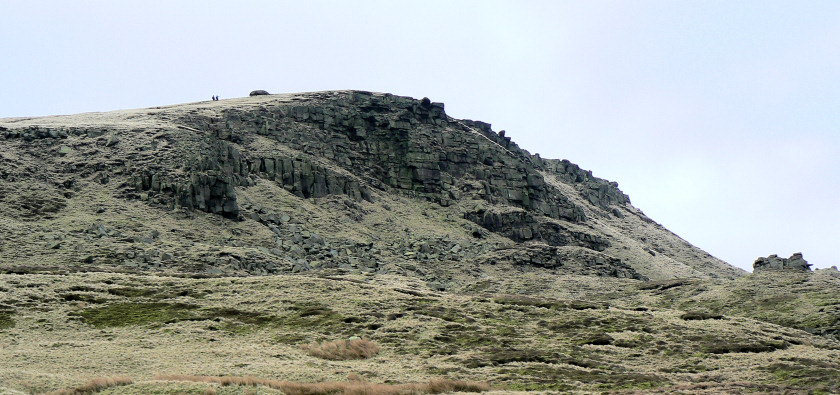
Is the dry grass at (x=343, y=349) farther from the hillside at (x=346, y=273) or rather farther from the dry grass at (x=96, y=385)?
the dry grass at (x=96, y=385)

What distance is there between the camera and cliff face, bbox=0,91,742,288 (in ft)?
246

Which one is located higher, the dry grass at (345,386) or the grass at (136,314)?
the dry grass at (345,386)

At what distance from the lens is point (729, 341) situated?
43.4m

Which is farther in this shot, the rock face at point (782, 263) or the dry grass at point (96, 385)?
the rock face at point (782, 263)

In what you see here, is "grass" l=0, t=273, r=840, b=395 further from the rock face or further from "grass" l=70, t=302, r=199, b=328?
the rock face

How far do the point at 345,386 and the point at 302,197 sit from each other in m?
73.3

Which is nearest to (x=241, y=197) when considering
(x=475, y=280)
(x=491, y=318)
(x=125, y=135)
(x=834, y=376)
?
(x=125, y=135)

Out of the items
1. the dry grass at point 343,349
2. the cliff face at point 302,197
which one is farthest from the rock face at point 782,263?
the dry grass at point 343,349

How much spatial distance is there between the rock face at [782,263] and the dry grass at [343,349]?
5634 cm

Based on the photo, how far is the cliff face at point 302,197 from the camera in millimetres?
74875

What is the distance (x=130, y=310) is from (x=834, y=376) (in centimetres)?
3909

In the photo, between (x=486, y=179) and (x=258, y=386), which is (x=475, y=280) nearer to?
(x=486, y=179)

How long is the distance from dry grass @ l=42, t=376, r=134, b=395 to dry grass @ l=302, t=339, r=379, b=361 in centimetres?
1125

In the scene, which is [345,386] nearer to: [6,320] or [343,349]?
[343,349]
